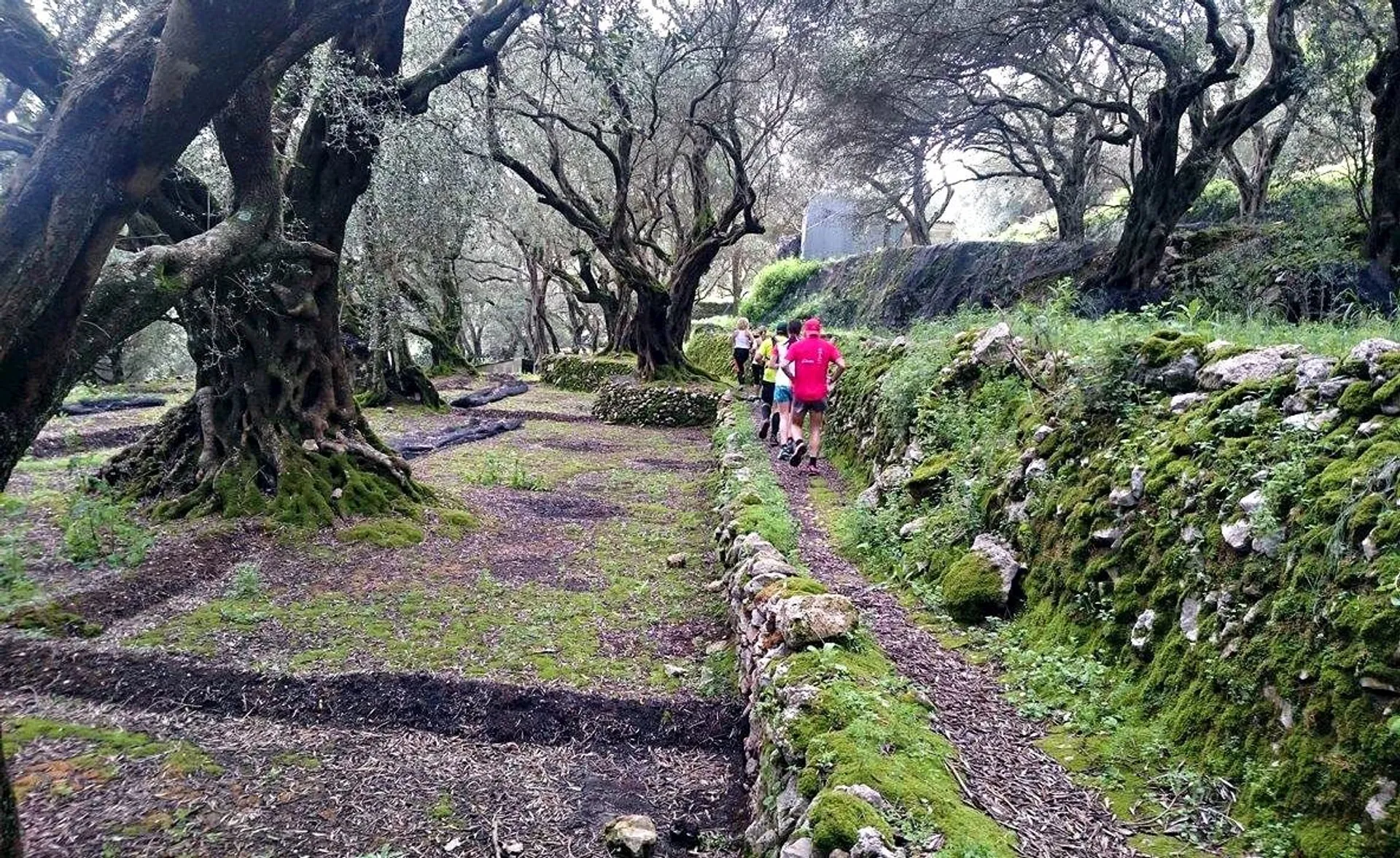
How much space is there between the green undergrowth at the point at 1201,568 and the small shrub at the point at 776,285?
20043 millimetres

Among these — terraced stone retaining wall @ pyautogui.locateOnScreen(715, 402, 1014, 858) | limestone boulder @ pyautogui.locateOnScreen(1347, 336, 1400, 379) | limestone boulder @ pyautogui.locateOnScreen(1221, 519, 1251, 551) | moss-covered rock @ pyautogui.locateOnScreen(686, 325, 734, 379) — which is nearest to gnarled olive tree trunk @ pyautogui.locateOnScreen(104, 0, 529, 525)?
terraced stone retaining wall @ pyautogui.locateOnScreen(715, 402, 1014, 858)

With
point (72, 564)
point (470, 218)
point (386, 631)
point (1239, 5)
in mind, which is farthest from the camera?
point (470, 218)

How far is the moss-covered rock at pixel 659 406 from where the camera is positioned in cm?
1933

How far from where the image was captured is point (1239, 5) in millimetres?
12531

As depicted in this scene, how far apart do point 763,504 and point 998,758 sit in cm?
446

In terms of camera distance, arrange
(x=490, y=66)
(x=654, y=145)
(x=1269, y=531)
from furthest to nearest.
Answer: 1. (x=654, y=145)
2. (x=490, y=66)
3. (x=1269, y=531)

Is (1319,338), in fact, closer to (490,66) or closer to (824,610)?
(824,610)

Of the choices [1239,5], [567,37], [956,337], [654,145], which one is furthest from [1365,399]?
[654,145]

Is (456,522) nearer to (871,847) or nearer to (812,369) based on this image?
(812,369)

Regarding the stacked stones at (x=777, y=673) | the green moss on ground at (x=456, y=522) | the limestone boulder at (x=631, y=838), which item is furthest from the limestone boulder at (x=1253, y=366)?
the green moss on ground at (x=456, y=522)

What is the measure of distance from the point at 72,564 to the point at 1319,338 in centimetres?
993

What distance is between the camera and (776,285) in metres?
27.4

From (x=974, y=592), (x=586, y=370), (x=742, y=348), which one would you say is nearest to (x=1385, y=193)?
(x=974, y=592)

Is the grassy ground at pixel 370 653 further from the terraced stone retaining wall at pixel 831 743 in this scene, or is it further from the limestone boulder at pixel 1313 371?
the limestone boulder at pixel 1313 371
